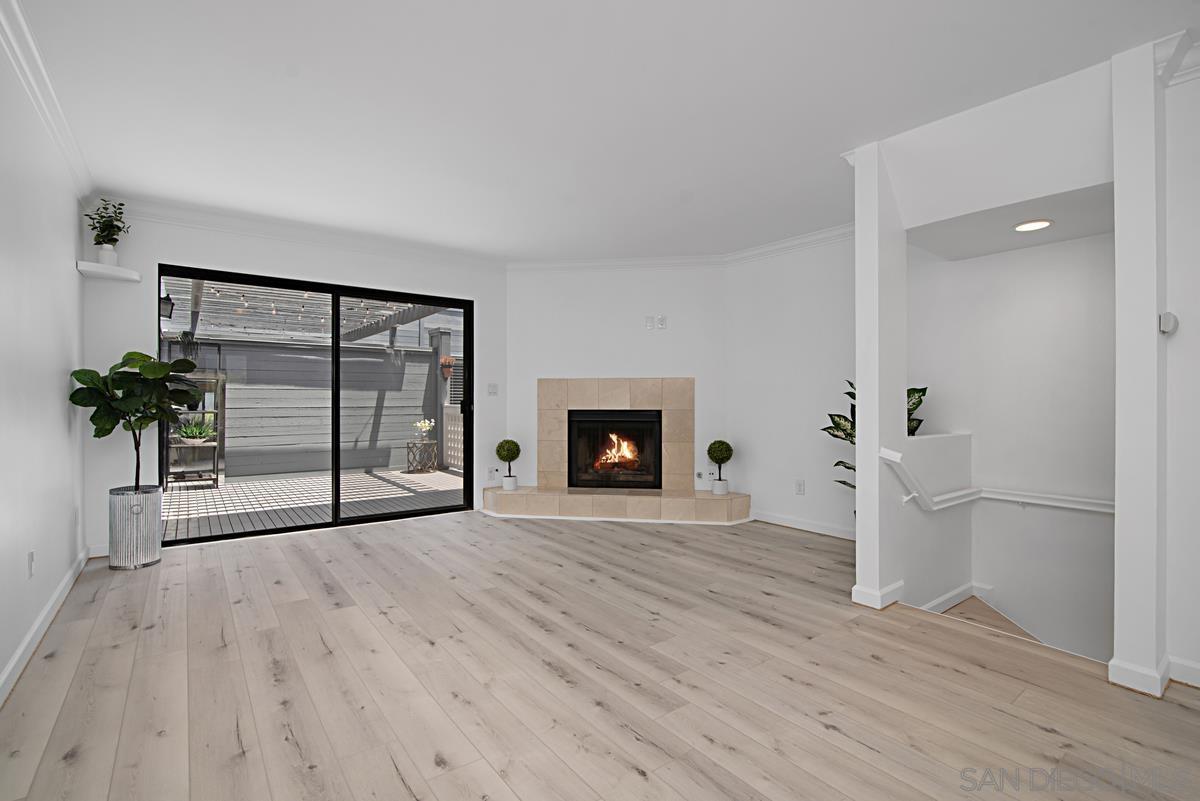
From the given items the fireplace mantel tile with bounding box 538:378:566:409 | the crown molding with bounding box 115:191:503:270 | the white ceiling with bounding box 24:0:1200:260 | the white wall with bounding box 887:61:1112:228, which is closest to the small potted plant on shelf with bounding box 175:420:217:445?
the crown molding with bounding box 115:191:503:270

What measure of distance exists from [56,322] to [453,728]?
3.23m

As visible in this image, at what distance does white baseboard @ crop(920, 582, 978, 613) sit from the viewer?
3.55 meters

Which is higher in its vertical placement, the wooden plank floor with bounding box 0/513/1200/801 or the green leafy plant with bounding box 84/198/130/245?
the green leafy plant with bounding box 84/198/130/245

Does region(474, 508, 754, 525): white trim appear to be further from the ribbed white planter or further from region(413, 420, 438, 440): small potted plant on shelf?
the ribbed white planter

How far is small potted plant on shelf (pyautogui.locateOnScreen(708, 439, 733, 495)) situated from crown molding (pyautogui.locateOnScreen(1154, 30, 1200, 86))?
3676 mm

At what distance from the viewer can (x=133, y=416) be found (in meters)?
3.71

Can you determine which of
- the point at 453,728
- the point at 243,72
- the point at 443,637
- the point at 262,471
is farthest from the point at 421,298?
the point at 453,728

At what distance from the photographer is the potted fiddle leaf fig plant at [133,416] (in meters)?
3.55

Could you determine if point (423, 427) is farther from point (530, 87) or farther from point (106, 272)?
point (530, 87)

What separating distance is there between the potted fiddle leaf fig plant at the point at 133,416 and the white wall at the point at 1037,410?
17.3ft

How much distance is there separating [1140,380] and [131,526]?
18.1 ft

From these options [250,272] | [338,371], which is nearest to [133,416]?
[250,272]

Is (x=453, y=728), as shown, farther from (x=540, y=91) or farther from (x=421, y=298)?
(x=421, y=298)

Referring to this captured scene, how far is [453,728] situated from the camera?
196cm
